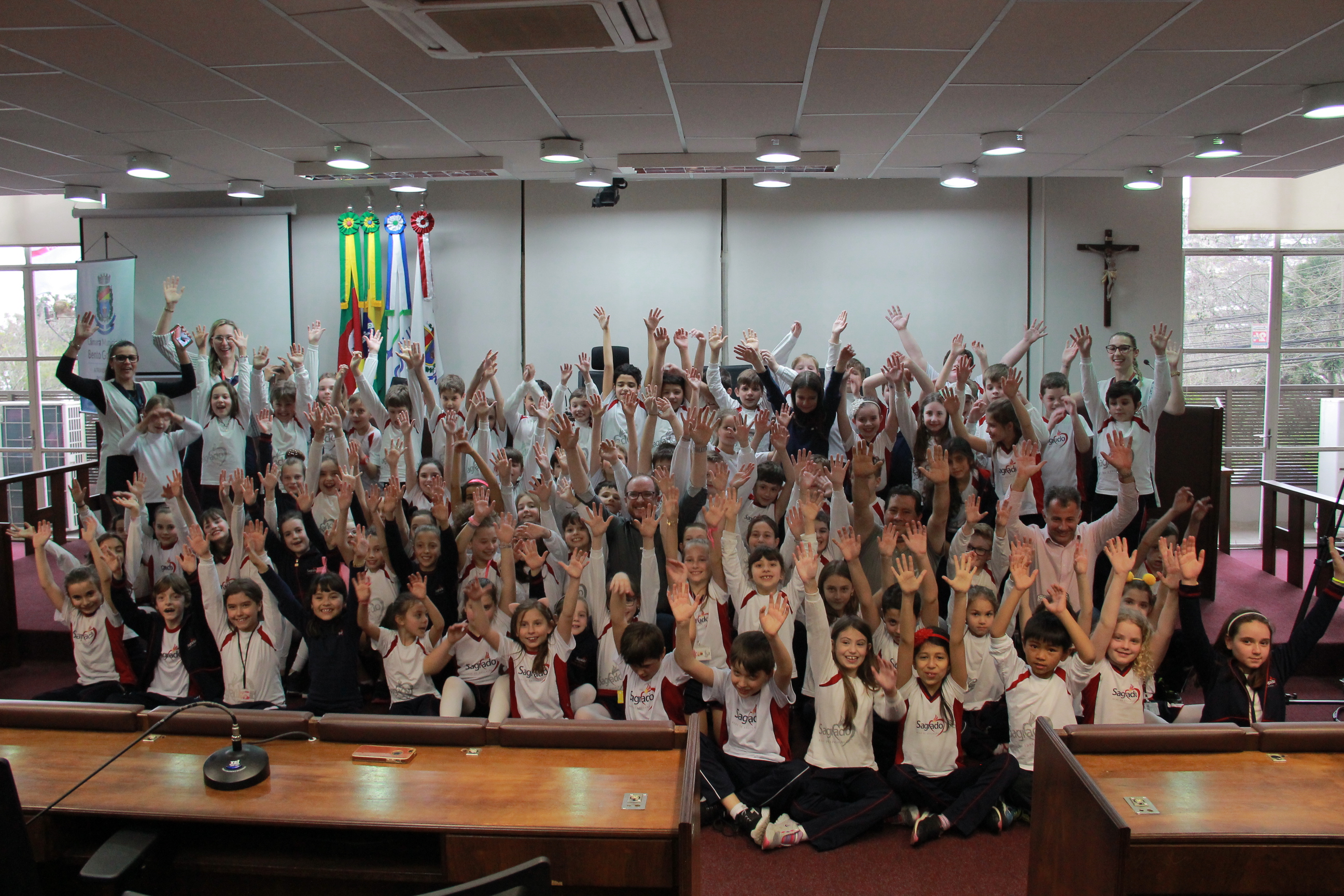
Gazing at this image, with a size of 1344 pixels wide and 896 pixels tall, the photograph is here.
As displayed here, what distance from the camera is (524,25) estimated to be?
9.93 ft

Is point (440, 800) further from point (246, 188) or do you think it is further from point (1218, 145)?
point (246, 188)

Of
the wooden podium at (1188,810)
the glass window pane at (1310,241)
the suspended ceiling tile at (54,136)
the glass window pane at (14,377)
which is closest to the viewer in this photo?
the wooden podium at (1188,810)

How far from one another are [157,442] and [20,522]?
4.21 meters

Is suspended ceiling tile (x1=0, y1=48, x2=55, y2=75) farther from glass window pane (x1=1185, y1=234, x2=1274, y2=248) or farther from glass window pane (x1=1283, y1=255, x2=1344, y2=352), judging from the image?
glass window pane (x1=1283, y1=255, x2=1344, y2=352)

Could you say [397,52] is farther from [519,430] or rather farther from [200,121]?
[519,430]

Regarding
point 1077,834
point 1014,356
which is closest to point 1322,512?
point 1014,356

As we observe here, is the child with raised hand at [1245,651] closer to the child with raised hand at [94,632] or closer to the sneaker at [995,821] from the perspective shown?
the sneaker at [995,821]

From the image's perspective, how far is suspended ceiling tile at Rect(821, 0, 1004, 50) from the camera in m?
3.05

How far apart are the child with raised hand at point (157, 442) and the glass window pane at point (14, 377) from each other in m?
4.75

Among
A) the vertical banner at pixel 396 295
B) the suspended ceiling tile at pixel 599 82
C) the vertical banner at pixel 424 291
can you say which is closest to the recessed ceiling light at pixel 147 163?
the vertical banner at pixel 396 295

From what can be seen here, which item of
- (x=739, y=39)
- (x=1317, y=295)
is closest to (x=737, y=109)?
(x=739, y=39)

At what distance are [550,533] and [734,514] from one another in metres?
1.01

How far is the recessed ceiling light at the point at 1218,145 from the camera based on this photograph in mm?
5145

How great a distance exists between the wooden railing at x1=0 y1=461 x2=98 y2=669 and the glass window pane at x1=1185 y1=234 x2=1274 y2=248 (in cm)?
826
